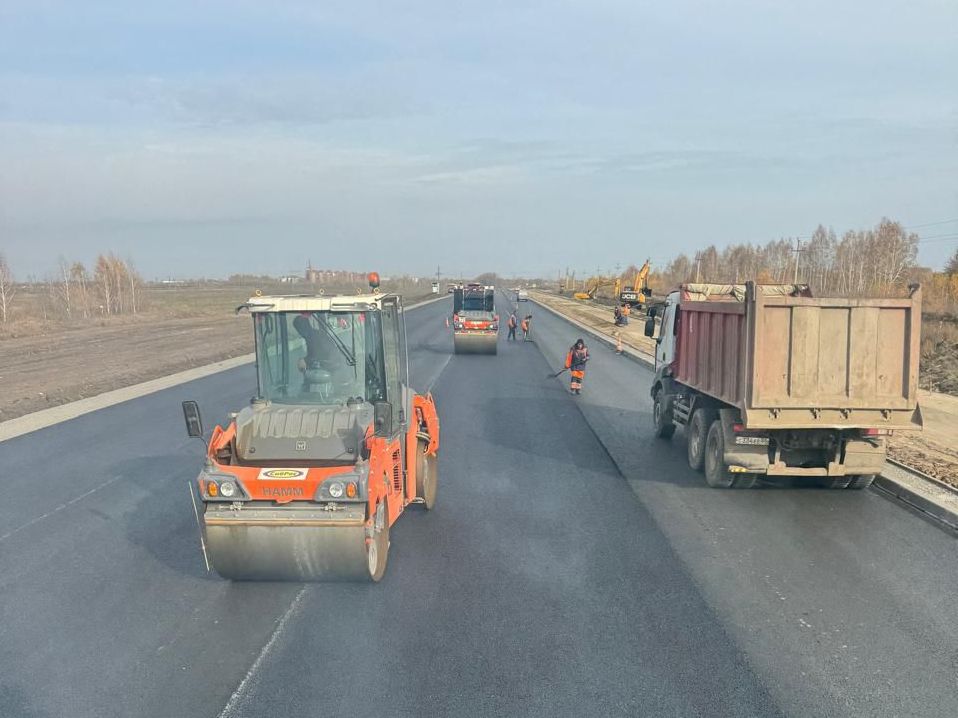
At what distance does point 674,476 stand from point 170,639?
23.3 feet

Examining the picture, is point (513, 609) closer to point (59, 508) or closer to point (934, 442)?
point (59, 508)

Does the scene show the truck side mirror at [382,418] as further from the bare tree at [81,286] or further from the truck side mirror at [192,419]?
the bare tree at [81,286]

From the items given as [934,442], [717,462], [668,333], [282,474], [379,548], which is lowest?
[934,442]

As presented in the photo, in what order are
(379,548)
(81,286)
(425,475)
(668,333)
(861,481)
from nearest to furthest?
(379,548) < (425,475) < (861,481) < (668,333) < (81,286)

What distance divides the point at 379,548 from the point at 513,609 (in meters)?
1.32

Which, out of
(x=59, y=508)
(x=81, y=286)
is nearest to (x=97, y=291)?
(x=81, y=286)

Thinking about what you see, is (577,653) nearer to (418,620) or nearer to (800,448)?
(418,620)

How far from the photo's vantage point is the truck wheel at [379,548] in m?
6.09

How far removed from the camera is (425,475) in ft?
26.6

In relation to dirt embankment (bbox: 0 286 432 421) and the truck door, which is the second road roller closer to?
dirt embankment (bbox: 0 286 432 421)

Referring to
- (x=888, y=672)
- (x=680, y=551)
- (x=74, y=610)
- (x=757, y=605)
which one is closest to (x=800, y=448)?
(x=680, y=551)

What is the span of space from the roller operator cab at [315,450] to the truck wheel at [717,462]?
419cm

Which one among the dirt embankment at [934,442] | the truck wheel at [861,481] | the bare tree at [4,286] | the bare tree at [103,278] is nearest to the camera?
the truck wheel at [861,481]

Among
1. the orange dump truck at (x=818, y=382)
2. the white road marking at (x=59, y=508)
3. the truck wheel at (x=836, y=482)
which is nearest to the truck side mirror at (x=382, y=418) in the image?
the orange dump truck at (x=818, y=382)
